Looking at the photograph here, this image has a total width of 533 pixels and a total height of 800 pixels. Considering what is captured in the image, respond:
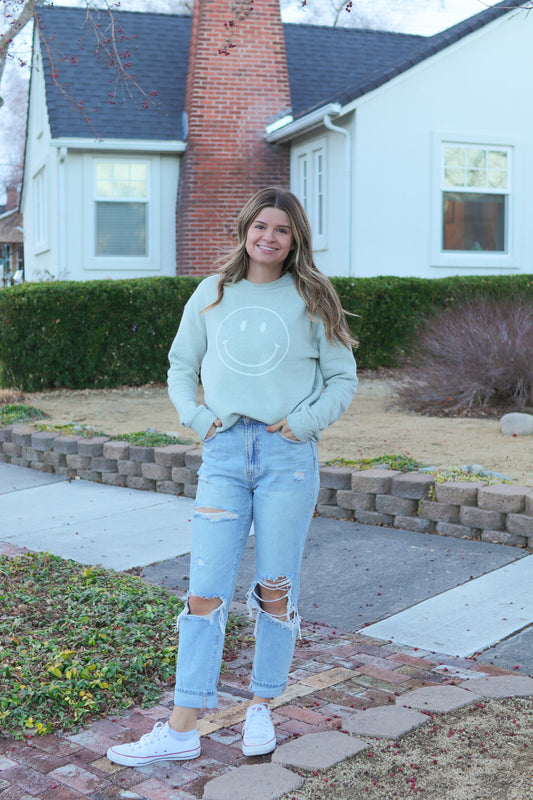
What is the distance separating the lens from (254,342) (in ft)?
9.86

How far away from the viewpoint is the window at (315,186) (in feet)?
50.2

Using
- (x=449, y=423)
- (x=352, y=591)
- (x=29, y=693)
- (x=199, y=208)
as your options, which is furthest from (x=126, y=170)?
(x=29, y=693)

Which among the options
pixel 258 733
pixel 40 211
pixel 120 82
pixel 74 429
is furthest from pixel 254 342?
pixel 40 211

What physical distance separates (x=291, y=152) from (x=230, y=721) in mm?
14187

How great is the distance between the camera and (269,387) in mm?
2988

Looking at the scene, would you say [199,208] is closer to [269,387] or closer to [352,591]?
[352,591]

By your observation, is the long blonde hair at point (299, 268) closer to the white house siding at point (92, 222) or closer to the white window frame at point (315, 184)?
the white window frame at point (315, 184)

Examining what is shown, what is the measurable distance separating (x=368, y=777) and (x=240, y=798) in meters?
0.41

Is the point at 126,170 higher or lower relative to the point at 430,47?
lower

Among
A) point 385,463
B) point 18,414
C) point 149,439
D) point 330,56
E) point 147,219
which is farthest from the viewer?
point 330,56

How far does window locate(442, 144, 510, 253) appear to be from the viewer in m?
15.1

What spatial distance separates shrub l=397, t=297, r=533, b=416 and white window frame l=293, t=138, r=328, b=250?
19.0ft

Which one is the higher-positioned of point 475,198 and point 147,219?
point 475,198

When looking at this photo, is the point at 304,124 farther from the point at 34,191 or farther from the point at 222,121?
the point at 34,191
